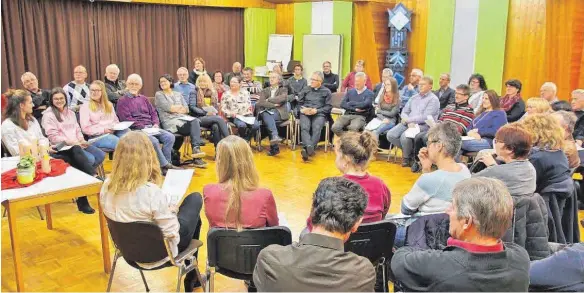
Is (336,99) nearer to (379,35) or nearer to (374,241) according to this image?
(379,35)

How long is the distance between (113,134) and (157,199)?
10.9 feet

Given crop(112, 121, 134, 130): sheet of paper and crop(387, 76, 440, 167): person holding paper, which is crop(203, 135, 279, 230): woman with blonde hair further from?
crop(387, 76, 440, 167): person holding paper

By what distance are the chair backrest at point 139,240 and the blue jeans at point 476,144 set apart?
403 cm

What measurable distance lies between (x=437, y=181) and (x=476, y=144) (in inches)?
127

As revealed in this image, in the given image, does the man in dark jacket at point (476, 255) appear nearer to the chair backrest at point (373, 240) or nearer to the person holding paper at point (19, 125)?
the chair backrest at point (373, 240)

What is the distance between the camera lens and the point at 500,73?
28.2 feet

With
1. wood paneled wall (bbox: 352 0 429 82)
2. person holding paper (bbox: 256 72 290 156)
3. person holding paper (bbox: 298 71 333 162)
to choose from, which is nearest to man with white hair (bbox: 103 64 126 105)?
person holding paper (bbox: 256 72 290 156)

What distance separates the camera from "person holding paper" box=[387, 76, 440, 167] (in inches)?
258

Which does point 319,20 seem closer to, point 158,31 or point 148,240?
point 158,31

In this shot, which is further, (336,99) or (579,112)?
(336,99)

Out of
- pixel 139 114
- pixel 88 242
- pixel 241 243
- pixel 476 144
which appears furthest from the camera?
pixel 139 114

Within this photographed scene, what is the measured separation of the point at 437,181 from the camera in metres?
2.74

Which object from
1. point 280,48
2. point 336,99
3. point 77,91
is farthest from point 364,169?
point 280,48

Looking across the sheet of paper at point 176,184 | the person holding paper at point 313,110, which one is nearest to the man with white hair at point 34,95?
the sheet of paper at point 176,184
